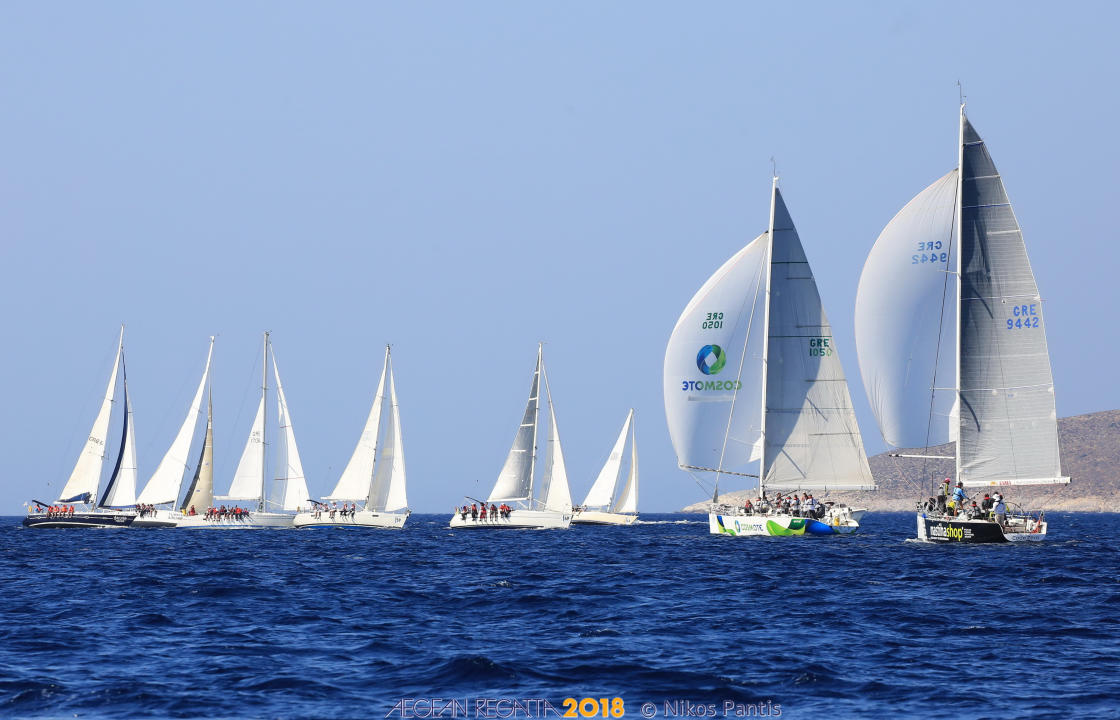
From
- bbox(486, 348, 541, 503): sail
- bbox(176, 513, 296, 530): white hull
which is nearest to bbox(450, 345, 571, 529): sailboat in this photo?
bbox(486, 348, 541, 503): sail

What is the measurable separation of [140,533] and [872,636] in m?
55.8

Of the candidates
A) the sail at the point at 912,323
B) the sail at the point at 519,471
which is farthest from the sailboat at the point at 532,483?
the sail at the point at 912,323

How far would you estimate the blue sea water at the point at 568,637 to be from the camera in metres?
16.8

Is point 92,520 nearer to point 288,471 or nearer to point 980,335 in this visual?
point 288,471

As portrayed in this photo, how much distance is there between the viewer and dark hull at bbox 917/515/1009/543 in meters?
43.1

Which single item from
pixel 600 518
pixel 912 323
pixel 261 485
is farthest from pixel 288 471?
pixel 912 323

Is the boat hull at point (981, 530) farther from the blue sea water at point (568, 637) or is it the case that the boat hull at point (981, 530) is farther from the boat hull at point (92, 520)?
the boat hull at point (92, 520)

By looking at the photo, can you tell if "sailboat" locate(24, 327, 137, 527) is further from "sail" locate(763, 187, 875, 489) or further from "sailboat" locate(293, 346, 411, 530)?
"sail" locate(763, 187, 875, 489)

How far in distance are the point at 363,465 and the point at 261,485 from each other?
6078mm

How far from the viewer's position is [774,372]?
56.3m

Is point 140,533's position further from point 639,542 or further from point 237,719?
point 237,719

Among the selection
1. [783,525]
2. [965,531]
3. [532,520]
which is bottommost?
[965,531]

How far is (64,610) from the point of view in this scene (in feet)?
86.8

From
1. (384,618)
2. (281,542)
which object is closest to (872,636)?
(384,618)
